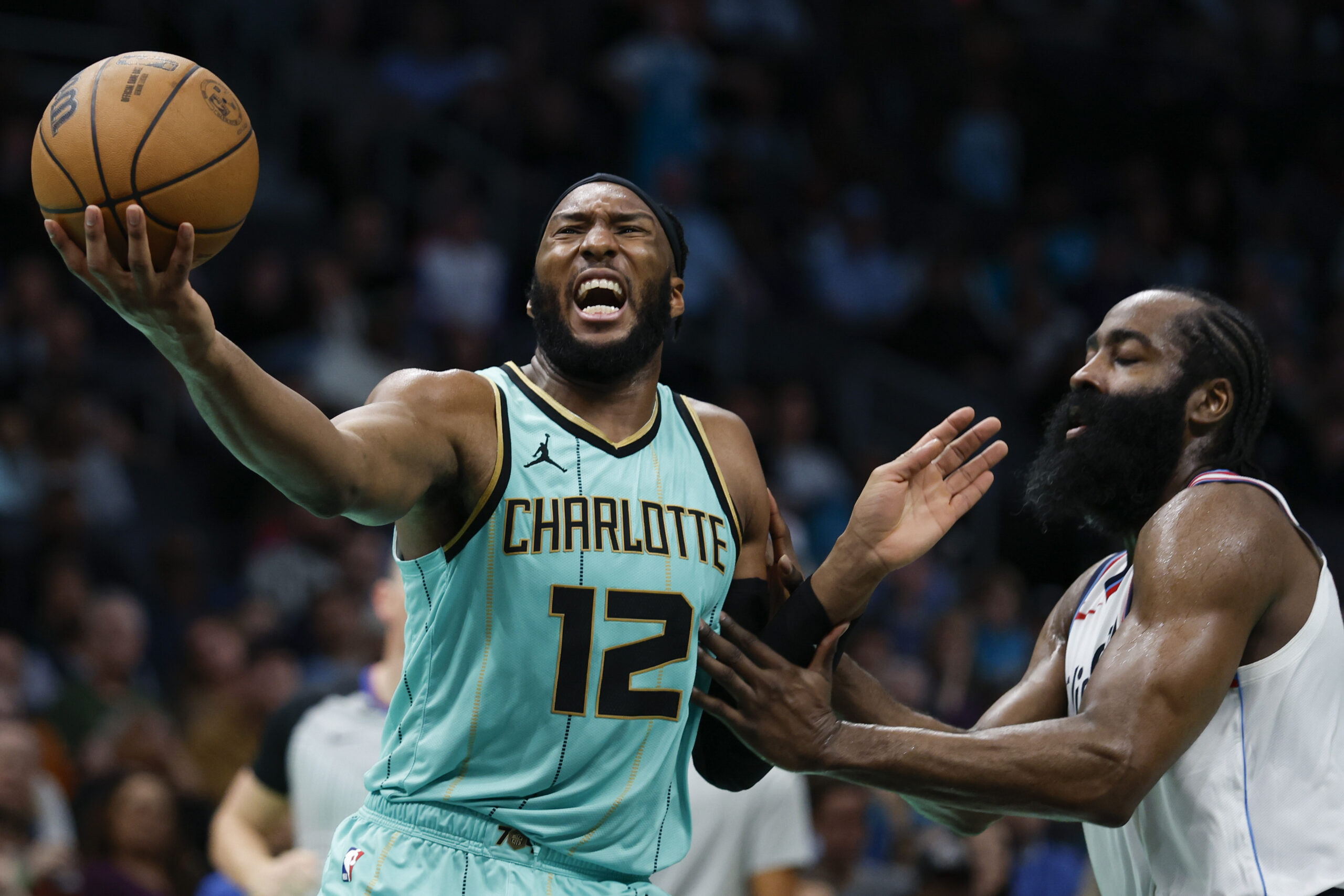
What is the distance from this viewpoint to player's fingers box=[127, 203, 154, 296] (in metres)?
2.68

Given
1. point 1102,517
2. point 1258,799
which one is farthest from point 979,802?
point 1102,517

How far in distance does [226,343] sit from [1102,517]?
2.54 m

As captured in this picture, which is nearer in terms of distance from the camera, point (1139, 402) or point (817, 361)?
point (1139, 402)

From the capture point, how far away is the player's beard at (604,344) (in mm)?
3762

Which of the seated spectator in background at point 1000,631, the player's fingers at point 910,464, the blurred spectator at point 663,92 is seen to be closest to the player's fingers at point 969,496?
the player's fingers at point 910,464

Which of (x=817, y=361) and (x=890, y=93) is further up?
(x=890, y=93)

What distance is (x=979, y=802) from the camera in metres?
3.66

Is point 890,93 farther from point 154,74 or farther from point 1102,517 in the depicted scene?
point 154,74

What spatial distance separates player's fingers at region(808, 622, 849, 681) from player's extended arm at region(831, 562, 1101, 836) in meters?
0.39

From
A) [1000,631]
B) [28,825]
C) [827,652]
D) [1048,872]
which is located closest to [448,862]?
[827,652]

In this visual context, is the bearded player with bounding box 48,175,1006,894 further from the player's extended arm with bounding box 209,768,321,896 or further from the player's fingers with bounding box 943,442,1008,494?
the player's extended arm with bounding box 209,768,321,896

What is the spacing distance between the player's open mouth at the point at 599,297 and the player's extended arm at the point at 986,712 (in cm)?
122

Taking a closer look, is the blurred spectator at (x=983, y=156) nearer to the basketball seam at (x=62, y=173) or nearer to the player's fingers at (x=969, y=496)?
the player's fingers at (x=969, y=496)

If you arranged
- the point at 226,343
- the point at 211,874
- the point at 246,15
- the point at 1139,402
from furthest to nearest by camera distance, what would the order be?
1. the point at 246,15
2. the point at 211,874
3. the point at 1139,402
4. the point at 226,343
